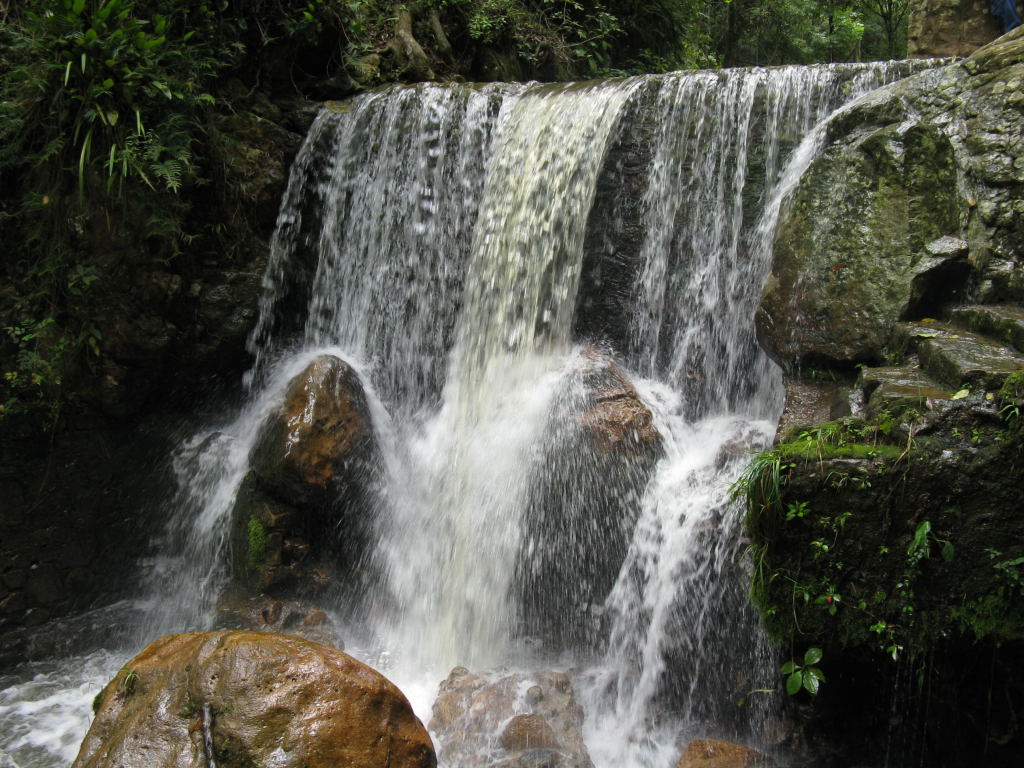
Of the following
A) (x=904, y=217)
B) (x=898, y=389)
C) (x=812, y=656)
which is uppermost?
(x=904, y=217)

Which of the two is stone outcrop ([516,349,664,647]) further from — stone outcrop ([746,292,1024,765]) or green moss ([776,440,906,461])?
green moss ([776,440,906,461])

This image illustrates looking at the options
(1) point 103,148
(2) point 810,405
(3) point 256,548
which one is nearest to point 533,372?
(2) point 810,405

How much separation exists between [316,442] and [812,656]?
12.7ft

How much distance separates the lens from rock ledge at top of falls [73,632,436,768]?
288 cm

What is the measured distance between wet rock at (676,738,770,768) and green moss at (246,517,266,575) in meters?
3.44

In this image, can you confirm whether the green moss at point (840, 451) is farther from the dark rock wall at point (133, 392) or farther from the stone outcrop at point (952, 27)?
the stone outcrop at point (952, 27)

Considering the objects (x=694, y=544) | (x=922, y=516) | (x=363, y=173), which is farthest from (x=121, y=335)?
(x=922, y=516)

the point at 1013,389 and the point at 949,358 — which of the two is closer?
the point at 1013,389

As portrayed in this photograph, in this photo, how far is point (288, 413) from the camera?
5.86 meters

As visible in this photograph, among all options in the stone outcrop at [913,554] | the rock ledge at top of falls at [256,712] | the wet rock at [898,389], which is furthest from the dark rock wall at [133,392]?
the wet rock at [898,389]

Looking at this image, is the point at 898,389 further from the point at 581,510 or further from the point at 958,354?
the point at 581,510

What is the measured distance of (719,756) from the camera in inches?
149

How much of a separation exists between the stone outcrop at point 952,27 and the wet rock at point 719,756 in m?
8.09

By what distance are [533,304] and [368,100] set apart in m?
2.94
